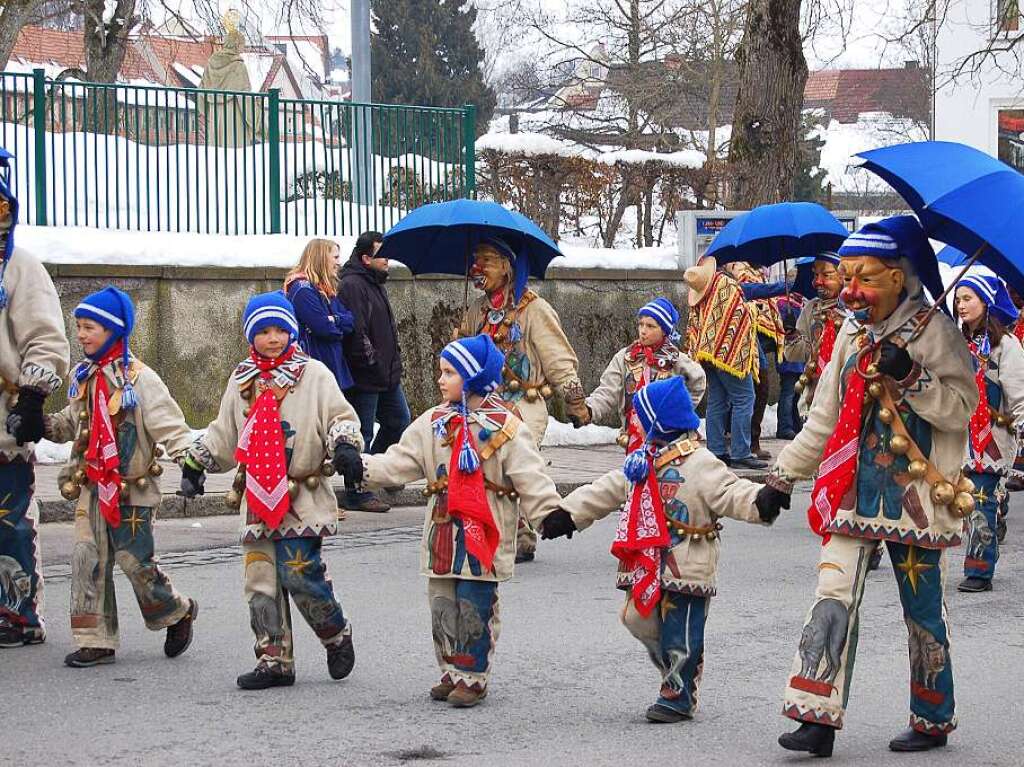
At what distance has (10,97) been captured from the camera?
1493 centimetres

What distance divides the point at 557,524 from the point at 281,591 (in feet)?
3.84

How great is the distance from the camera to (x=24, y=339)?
23.3 ft

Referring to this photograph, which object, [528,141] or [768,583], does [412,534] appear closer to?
[768,583]

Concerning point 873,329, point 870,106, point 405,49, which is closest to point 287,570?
point 873,329

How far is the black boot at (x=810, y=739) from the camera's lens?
17.4 feet

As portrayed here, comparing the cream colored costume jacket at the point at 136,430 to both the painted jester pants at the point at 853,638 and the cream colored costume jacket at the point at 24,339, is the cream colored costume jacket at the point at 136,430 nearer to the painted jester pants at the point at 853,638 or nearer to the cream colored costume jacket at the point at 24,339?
the cream colored costume jacket at the point at 24,339

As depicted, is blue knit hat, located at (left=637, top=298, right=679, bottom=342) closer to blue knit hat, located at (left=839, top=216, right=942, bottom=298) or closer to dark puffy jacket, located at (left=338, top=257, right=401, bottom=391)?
dark puffy jacket, located at (left=338, top=257, right=401, bottom=391)

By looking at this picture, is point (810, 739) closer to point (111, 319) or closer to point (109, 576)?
point (109, 576)

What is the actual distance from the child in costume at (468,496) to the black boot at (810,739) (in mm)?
1187

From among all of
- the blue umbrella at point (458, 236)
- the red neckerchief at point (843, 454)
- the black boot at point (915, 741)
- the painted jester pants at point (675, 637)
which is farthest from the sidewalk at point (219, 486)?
the black boot at point (915, 741)

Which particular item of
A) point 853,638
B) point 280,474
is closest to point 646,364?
point 280,474

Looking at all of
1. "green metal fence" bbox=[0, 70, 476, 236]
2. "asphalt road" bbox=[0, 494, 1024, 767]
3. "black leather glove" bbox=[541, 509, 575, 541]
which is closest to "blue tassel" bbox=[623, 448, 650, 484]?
"black leather glove" bbox=[541, 509, 575, 541]

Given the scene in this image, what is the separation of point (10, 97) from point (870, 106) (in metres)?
57.6

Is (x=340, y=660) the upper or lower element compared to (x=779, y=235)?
lower
